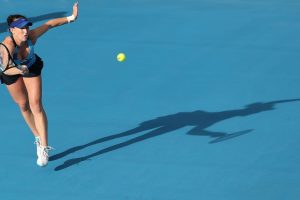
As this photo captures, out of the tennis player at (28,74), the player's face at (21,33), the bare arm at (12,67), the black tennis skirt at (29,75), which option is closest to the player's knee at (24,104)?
the tennis player at (28,74)

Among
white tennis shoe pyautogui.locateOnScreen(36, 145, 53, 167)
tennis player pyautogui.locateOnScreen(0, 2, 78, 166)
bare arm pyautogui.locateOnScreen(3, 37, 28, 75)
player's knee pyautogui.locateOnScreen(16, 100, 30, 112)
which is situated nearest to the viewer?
bare arm pyautogui.locateOnScreen(3, 37, 28, 75)

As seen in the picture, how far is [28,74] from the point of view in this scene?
8.20 m

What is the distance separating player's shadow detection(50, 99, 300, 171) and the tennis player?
18.8 inches

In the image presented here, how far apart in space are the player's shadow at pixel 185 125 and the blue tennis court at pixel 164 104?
0.05ft

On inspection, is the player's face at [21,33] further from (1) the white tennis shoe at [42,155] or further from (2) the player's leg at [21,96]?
(1) the white tennis shoe at [42,155]

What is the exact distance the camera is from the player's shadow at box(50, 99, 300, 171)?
9164 millimetres

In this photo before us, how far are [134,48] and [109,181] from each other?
4.48 metres

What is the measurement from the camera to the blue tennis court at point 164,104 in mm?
8297

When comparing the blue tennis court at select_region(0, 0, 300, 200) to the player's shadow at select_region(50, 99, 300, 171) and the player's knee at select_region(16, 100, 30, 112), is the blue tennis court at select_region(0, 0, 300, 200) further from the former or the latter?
the player's knee at select_region(16, 100, 30, 112)

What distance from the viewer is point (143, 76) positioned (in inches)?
444

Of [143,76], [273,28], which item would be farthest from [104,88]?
[273,28]

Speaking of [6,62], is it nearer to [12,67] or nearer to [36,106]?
[12,67]

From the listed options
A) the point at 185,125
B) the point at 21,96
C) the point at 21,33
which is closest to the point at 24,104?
the point at 21,96

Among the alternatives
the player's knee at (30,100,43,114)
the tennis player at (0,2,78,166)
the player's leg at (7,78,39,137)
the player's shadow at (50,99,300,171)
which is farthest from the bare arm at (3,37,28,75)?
the player's shadow at (50,99,300,171)
